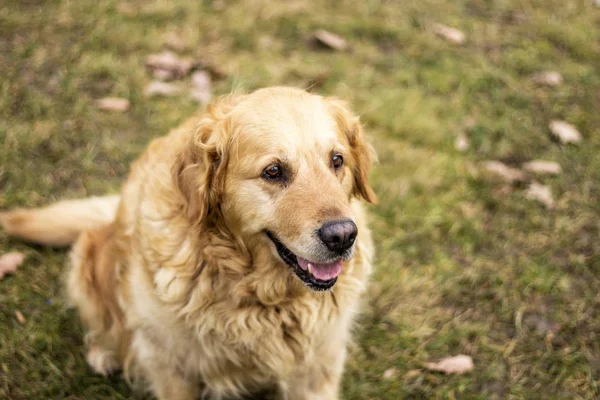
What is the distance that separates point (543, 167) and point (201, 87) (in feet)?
9.37

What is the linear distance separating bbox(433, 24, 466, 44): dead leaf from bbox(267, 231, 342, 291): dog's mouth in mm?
3990

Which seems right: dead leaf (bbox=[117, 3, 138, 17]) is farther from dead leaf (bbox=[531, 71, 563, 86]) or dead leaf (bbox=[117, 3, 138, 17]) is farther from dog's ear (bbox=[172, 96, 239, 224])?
dead leaf (bbox=[531, 71, 563, 86])

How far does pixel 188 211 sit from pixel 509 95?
373 centimetres

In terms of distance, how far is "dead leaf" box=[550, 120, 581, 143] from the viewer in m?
5.00

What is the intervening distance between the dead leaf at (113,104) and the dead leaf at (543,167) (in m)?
3.23

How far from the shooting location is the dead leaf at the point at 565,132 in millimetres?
5004

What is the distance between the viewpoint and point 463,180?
182 inches

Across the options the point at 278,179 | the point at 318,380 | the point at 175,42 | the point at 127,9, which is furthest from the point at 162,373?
the point at 127,9

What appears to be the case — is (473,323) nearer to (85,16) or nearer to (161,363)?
(161,363)

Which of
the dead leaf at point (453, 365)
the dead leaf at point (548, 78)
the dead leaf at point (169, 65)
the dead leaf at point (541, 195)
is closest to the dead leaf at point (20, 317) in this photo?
the dead leaf at point (453, 365)

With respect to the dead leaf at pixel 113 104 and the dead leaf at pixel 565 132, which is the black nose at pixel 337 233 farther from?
the dead leaf at pixel 565 132

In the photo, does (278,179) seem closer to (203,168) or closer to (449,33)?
(203,168)

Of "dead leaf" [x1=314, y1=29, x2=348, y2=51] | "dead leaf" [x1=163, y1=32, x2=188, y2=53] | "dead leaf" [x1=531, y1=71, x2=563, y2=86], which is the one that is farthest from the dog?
"dead leaf" [x1=531, y1=71, x2=563, y2=86]

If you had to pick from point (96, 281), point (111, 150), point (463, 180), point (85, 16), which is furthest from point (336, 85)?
point (96, 281)
